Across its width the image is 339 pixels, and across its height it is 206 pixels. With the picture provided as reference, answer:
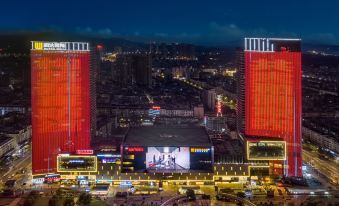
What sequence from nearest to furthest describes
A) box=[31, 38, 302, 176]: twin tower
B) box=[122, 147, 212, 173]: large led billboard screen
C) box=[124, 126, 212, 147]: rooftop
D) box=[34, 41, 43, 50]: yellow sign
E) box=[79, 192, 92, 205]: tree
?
box=[79, 192, 92, 205]: tree < box=[122, 147, 212, 173]: large led billboard screen < box=[31, 38, 302, 176]: twin tower < box=[124, 126, 212, 147]: rooftop < box=[34, 41, 43, 50]: yellow sign

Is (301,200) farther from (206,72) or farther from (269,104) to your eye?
(206,72)

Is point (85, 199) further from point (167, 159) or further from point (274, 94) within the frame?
point (274, 94)

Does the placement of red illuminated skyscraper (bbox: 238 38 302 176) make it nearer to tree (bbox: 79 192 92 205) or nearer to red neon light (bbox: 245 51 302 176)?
red neon light (bbox: 245 51 302 176)

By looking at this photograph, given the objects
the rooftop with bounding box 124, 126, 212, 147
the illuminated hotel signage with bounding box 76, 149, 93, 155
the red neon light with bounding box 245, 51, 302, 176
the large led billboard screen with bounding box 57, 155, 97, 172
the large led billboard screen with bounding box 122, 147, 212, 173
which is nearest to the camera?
the large led billboard screen with bounding box 57, 155, 97, 172

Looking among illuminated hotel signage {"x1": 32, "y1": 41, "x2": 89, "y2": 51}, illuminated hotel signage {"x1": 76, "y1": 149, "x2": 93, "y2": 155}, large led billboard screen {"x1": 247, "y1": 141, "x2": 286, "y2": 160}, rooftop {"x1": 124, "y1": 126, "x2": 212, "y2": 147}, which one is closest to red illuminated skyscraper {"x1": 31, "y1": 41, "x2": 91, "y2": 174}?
illuminated hotel signage {"x1": 32, "y1": 41, "x2": 89, "y2": 51}

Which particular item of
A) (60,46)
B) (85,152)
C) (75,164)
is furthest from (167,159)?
(60,46)

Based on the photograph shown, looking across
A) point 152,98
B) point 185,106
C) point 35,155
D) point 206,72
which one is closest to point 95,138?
point 35,155

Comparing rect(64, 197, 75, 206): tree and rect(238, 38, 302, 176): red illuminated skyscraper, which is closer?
rect(64, 197, 75, 206): tree
